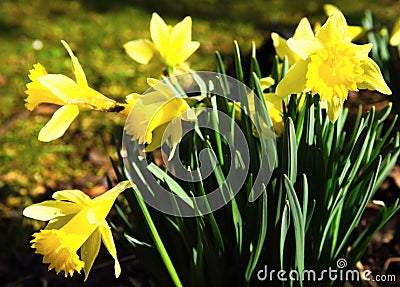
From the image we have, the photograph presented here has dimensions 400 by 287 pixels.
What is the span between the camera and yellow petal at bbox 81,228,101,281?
1.31 meters

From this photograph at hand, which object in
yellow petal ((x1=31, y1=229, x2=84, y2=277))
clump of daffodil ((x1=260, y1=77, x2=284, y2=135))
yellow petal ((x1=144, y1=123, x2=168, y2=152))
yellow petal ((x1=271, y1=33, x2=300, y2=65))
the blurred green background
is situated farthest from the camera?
the blurred green background

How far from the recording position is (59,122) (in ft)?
4.49

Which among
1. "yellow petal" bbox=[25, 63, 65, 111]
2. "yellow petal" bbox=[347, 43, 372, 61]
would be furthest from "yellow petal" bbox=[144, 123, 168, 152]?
"yellow petal" bbox=[347, 43, 372, 61]

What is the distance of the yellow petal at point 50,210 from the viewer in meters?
1.32

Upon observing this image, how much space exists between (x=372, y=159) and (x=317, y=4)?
338 cm

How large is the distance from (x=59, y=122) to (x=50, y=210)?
0.67 feet

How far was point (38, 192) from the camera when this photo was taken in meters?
2.69

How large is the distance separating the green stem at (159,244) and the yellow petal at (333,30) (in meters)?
0.56

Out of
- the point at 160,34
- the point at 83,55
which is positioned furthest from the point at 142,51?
the point at 83,55

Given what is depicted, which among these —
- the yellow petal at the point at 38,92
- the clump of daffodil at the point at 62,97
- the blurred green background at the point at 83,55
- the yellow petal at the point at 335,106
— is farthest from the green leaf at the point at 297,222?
the blurred green background at the point at 83,55

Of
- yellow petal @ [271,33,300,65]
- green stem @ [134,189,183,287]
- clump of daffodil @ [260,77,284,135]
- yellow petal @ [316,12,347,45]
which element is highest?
yellow petal @ [316,12,347,45]

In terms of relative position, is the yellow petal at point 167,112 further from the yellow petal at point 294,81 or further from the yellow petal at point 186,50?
the yellow petal at point 186,50

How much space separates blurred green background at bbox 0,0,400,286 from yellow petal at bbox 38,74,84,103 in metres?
0.92

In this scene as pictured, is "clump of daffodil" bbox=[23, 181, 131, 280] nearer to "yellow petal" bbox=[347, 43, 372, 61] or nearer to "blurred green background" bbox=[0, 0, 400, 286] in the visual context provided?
"yellow petal" bbox=[347, 43, 372, 61]
